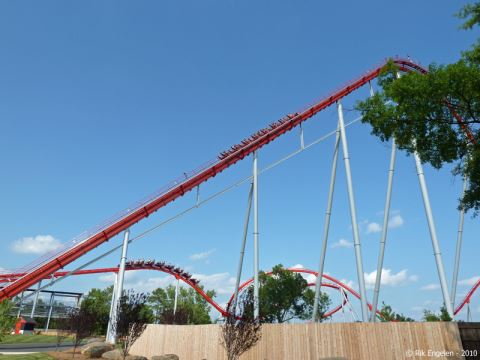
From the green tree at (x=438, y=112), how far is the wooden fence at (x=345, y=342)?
17.3ft

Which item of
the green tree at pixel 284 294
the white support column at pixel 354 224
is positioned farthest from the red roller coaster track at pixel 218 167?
the green tree at pixel 284 294

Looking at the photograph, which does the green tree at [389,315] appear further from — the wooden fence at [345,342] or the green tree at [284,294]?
the wooden fence at [345,342]

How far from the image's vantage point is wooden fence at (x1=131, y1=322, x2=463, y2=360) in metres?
10.9

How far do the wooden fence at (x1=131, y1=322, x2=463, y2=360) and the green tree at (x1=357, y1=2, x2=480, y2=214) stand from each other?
17.3 feet

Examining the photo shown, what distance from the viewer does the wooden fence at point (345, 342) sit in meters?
10.9

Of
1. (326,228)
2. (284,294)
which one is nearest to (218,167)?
(326,228)

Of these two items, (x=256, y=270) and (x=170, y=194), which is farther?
(x=170, y=194)

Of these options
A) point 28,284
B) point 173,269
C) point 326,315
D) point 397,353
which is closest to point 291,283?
point 326,315

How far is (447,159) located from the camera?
41.4 ft

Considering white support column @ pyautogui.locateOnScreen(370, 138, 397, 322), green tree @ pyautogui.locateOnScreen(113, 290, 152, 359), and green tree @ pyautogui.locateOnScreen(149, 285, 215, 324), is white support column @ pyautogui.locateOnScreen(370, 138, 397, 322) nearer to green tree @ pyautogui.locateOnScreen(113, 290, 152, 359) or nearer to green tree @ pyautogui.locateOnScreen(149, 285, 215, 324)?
green tree @ pyautogui.locateOnScreen(113, 290, 152, 359)

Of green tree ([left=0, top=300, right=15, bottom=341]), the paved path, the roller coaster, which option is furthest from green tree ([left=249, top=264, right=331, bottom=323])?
green tree ([left=0, top=300, right=15, bottom=341])

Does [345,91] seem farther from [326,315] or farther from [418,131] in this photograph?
[326,315]

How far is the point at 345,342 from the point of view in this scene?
1265 cm

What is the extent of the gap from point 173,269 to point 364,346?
1224 inches
